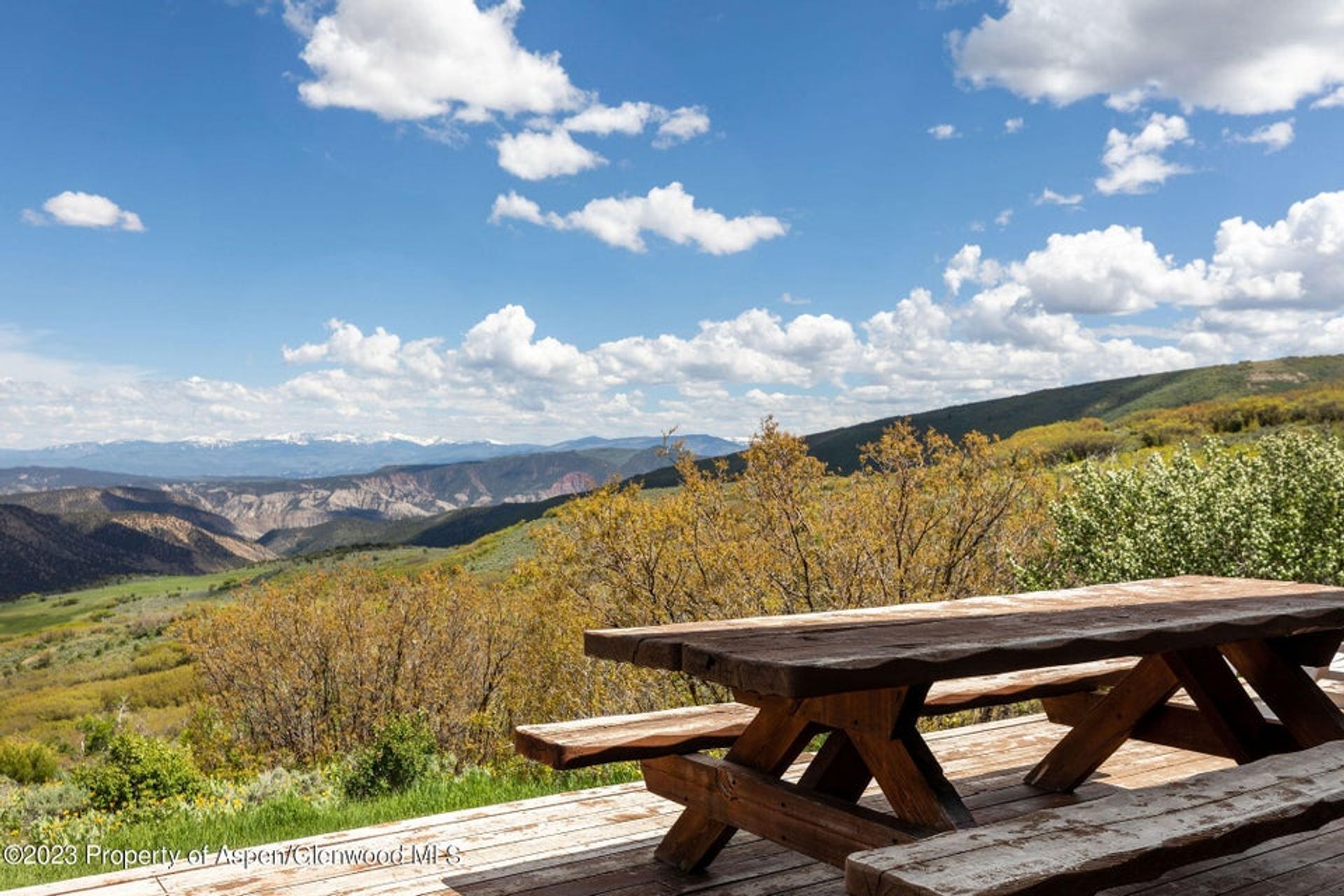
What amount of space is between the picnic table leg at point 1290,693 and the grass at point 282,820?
110 inches

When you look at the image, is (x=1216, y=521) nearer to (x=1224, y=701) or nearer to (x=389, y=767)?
(x=1224, y=701)

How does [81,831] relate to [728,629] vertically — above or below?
below

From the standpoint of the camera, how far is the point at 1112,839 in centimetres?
193

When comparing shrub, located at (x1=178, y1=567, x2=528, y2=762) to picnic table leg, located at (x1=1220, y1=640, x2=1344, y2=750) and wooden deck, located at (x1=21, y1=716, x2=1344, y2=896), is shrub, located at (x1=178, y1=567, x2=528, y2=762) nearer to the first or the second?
wooden deck, located at (x1=21, y1=716, x2=1344, y2=896)

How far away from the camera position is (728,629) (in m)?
2.66

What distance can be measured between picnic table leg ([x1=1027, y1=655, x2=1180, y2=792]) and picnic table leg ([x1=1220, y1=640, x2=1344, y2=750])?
266 mm

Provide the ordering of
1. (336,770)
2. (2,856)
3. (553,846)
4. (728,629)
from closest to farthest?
1. (728,629)
2. (553,846)
3. (2,856)
4. (336,770)

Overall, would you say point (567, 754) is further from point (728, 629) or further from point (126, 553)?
point (126, 553)

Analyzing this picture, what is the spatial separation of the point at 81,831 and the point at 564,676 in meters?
5.95

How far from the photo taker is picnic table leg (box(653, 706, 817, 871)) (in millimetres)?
2830

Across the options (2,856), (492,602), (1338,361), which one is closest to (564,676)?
(492,602)

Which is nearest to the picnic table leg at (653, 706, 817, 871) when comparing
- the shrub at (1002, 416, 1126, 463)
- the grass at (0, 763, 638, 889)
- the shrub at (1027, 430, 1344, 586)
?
the grass at (0, 763, 638, 889)

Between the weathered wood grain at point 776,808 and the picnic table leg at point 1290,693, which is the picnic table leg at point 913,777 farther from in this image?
the picnic table leg at point 1290,693

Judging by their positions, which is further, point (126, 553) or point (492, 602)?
point (126, 553)
